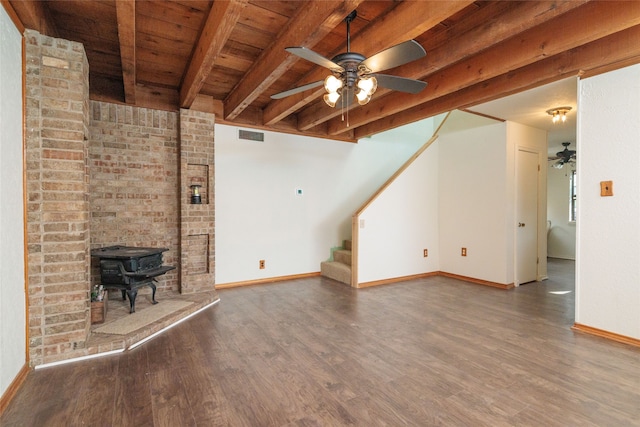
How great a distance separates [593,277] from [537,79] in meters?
1.99

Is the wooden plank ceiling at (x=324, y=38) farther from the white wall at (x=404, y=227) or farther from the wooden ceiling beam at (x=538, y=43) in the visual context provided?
the white wall at (x=404, y=227)

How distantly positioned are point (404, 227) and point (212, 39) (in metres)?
3.96

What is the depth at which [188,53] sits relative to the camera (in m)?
3.15

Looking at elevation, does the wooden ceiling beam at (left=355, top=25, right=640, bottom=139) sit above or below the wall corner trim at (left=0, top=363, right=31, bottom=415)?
above

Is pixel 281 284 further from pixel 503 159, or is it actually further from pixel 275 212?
pixel 503 159

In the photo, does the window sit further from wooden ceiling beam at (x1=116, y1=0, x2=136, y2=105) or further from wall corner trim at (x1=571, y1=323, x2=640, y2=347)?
wooden ceiling beam at (x1=116, y1=0, x2=136, y2=105)

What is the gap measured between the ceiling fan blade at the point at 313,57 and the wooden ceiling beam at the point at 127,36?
105 cm

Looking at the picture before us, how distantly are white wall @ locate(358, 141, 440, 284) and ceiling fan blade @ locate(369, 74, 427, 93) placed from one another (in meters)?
2.43

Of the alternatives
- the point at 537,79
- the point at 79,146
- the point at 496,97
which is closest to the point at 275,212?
the point at 79,146

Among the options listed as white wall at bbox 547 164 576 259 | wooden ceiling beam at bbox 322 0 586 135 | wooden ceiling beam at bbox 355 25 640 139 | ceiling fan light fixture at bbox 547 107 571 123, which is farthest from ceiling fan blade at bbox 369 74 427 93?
white wall at bbox 547 164 576 259

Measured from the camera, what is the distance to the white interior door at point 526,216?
15.8ft

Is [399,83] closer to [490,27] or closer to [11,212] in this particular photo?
[490,27]

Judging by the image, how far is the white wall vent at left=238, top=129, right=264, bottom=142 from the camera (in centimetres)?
475

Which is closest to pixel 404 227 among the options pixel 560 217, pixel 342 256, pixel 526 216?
pixel 342 256
